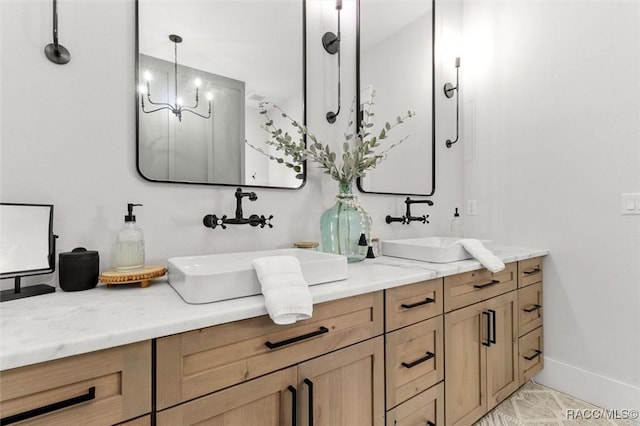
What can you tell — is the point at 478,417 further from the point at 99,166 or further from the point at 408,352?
the point at 99,166

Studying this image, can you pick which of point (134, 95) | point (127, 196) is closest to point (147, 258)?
point (127, 196)

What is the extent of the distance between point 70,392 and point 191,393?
0.23 metres

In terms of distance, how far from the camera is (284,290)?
837mm

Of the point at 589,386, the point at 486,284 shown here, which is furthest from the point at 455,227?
the point at 589,386

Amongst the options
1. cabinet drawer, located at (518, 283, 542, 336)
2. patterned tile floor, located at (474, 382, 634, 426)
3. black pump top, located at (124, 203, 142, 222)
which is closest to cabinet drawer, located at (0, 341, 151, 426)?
black pump top, located at (124, 203, 142, 222)

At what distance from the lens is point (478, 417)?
4.87 ft

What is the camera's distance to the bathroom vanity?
614 mm

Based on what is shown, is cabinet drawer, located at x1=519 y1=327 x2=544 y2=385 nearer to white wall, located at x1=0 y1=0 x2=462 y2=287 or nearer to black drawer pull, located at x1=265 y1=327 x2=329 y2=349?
black drawer pull, located at x1=265 y1=327 x2=329 y2=349

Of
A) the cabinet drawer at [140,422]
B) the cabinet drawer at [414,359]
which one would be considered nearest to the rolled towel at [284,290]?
the cabinet drawer at [140,422]

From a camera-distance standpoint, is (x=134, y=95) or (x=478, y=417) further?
(x=478, y=417)

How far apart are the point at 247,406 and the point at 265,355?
126mm

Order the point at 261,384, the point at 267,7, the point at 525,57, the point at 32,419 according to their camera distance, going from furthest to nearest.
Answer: the point at 525,57 < the point at 267,7 < the point at 261,384 < the point at 32,419

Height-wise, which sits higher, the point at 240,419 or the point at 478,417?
the point at 240,419

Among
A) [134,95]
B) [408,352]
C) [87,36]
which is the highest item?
[87,36]
